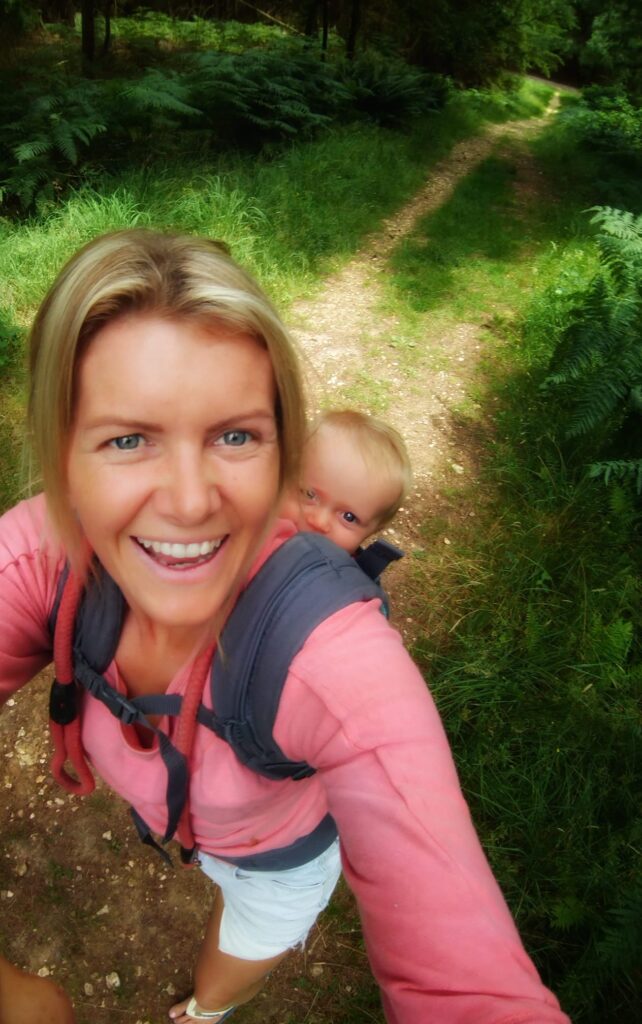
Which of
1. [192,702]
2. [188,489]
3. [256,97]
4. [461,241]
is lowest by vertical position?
[461,241]

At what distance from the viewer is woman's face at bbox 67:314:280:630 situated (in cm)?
95

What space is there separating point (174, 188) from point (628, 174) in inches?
254

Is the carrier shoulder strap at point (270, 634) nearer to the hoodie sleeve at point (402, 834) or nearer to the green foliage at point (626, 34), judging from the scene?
the hoodie sleeve at point (402, 834)

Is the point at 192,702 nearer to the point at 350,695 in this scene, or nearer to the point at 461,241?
the point at 350,695

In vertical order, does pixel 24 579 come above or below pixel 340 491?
above

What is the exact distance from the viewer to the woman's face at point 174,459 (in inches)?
37.4

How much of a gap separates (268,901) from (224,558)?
105 cm

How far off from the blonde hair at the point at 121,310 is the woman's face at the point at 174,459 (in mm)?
21

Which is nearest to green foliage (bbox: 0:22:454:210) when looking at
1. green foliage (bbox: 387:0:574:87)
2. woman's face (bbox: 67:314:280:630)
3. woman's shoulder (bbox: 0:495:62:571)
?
green foliage (bbox: 387:0:574:87)

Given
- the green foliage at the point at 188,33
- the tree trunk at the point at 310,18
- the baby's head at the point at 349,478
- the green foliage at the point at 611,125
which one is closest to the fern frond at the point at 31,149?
the baby's head at the point at 349,478

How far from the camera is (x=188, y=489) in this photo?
3.19 ft

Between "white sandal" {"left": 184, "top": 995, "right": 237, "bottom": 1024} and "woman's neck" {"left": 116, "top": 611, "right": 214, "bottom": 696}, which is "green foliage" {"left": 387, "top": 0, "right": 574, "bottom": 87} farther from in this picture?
"white sandal" {"left": 184, "top": 995, "right": 237, "bottom": 1024}

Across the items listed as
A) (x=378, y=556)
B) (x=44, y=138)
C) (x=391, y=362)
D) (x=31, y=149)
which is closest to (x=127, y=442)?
(x=378, y=556)

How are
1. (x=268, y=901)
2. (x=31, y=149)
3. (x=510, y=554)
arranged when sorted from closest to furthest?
1. (x=268, y=901)
2. (x=510, y=554)
3. (x=31, y=149)
